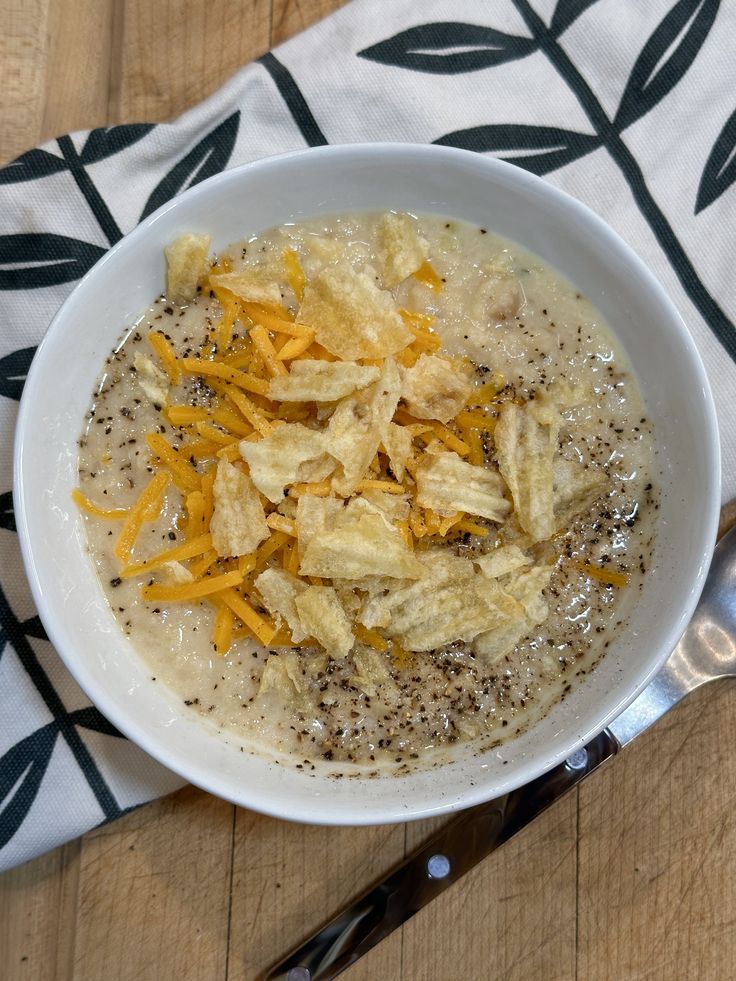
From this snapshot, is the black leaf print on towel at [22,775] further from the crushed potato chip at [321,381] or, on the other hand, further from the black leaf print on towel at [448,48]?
the black leaf print on towel at [448,48]

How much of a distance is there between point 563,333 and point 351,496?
56 cm

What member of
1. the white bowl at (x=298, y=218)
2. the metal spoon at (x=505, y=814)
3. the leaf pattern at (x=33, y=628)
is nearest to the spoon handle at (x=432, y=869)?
the metal spoon at (x=505, y=814)

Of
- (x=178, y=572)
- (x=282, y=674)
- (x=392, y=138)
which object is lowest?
(x=282, y=674)

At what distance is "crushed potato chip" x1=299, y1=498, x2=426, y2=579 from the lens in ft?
4.73

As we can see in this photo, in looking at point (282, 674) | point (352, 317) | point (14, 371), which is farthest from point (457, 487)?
point (14, 371)

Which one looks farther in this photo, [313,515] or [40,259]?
[40,259]

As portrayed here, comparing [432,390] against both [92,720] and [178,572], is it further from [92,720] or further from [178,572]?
[92,720]

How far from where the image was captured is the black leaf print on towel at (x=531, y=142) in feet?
6.02

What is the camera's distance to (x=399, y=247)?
164 centimetres

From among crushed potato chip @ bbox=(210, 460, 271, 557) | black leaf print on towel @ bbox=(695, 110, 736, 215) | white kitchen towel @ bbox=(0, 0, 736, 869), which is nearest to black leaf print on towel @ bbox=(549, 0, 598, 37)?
white kitchen towel @ bbox=(0, 0, 736, 869)

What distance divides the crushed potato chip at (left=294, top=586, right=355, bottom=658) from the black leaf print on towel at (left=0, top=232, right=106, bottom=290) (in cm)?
89

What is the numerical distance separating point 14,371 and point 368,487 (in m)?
0.85

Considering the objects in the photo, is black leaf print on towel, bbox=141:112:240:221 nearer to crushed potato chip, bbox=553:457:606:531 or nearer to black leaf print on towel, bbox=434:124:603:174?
black leaf print on towel, bbox=434:124:603:174

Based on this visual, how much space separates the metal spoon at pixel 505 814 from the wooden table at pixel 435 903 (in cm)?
6
